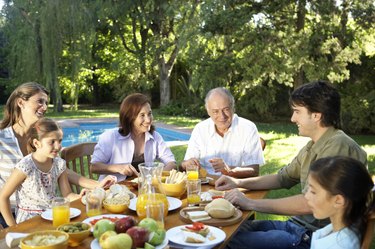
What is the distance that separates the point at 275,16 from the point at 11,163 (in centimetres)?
1128

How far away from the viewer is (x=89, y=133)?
1370 cm

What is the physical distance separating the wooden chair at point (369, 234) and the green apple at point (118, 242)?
938mm

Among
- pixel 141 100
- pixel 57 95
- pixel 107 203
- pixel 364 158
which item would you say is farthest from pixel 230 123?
pixel 57 95

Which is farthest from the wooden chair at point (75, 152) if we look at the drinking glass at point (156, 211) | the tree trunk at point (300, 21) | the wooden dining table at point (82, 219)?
the tree trunk at point (300, 21)

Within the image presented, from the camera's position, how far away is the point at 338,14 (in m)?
11.9

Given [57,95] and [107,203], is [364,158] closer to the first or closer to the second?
[107,203]

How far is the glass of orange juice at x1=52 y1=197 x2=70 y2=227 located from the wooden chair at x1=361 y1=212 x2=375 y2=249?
1.29m

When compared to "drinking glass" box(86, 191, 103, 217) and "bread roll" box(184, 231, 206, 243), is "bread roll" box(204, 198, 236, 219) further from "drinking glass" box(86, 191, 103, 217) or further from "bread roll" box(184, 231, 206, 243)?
"drinking glass" box(86, 191, 103, 217)

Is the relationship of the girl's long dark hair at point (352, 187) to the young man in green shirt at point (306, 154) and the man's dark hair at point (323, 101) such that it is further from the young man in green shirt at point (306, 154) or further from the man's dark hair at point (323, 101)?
the man's dark hair at point (323, 101)

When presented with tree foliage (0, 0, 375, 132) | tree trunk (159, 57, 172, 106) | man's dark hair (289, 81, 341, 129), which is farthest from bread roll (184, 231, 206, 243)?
tree trunk (159, 57, 172, 106)

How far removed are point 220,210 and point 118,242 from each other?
0.64m

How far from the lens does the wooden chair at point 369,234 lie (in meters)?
1.67

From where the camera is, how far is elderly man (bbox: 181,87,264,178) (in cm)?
342

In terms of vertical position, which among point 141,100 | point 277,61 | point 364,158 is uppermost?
point 277,61
